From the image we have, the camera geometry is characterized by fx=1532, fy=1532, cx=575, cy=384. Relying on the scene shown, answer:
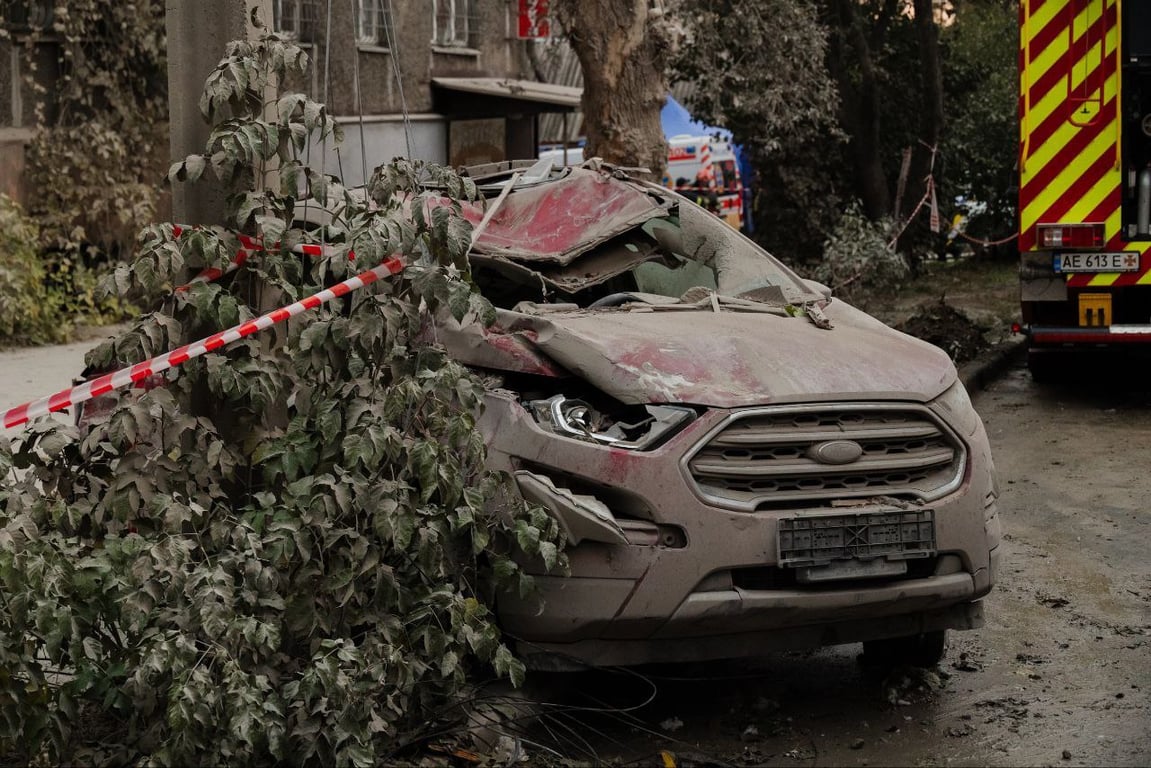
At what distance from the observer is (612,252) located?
20.1 feet

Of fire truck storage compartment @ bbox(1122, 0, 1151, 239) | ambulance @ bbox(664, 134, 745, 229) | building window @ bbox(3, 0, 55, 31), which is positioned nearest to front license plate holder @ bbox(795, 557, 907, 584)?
fire truck storage compartment @ bbox(1122, 0, 1151, 239)

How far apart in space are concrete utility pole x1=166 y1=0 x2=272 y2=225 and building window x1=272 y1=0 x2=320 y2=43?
15.3 meters

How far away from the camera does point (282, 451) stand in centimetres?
454

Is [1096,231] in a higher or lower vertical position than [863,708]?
higher

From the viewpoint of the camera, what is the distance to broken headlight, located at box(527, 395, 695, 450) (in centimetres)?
471

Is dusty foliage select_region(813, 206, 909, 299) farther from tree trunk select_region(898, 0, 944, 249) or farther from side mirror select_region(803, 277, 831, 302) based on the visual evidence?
side mirror select_region(803, 277, 831, 302)

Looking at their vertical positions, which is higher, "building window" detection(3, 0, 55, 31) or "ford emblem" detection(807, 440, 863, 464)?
"building window" detection(3, 0, 55, 31)

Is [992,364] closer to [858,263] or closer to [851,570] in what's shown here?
[858,263]

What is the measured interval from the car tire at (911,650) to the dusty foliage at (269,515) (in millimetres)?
1489

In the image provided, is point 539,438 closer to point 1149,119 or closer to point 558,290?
point 558,290

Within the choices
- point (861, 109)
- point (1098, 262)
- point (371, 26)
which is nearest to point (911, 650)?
point (1098, 262)

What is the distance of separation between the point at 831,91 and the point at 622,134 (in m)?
4.27

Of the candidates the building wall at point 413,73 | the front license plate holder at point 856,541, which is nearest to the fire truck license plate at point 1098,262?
the front license plate holder at point 856,541

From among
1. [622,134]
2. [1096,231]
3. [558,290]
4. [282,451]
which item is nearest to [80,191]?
[622,134]
